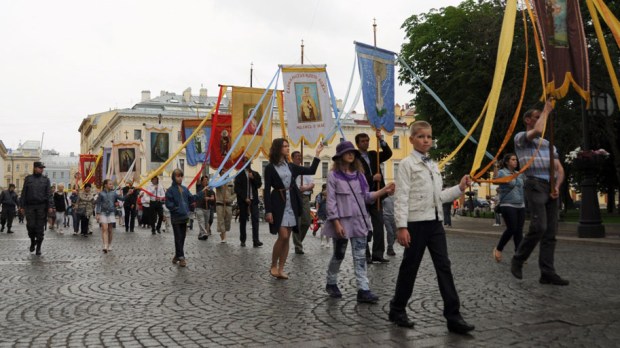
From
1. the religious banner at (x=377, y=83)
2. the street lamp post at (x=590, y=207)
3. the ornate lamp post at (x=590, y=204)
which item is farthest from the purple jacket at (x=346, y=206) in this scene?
the street lamp post at (x=590, y=207)

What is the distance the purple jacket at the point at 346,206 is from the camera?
6961mm

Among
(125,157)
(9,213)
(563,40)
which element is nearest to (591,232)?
(563,40)

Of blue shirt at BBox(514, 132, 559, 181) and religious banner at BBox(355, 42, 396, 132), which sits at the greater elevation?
religious banner at BBox(355, 42, 396, 132)

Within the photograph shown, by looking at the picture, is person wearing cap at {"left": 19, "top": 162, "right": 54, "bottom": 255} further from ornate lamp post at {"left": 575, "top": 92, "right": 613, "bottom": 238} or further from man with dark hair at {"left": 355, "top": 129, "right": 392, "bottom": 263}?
ornate lamp post at {"left": 575, "top": 92, "right": 613, "bottom": 238}

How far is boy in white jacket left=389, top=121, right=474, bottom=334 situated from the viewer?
5.32 meters

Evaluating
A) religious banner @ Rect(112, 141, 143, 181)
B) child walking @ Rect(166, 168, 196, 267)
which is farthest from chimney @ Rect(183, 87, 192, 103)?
child walking @ Rect(166, 168, 196, 267)

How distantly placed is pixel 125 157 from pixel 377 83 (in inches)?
720

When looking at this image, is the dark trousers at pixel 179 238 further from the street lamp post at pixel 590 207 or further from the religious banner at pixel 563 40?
the street lamp post at pixel 590 207

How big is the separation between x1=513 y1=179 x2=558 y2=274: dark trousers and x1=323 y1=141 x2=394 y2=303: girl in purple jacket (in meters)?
2.10

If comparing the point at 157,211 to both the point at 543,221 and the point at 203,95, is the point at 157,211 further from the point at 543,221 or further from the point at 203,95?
the point at 203,95

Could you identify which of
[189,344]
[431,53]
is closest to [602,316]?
[189,344]

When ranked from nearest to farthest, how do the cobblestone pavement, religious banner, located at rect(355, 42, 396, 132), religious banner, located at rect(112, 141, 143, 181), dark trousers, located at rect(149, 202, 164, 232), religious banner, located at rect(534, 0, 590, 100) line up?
the cobblestone pavement
religious banner, located at rect(534, 0, 590, 100)
religious banner, located at rect(355, 42, 396, 132)
dark trousers, located at rect(149, 202, 164, 232)
religious banner, located at rect(112, 141, 143, 181)

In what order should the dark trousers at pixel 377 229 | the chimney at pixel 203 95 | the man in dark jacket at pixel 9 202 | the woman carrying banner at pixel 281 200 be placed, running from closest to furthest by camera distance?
the woman carrying banner at pixel 281 200, the dark trousers at pixel 377 229, the man in dark jacket at pixel 9 202, the chimney at pixel 203 95

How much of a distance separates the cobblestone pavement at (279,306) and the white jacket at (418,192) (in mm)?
963
